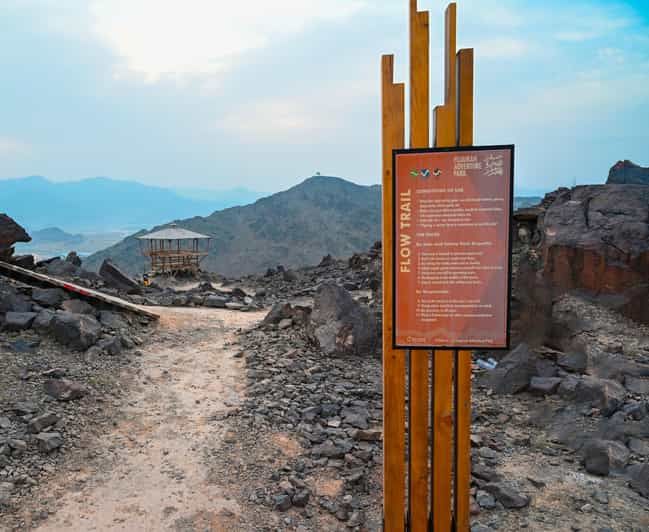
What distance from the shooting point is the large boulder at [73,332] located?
7273 mm

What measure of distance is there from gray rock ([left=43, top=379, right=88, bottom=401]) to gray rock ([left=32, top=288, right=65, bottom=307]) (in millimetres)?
3185

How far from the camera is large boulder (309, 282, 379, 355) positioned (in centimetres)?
792

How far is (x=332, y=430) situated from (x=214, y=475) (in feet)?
4.77

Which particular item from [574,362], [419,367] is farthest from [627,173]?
[419,367]

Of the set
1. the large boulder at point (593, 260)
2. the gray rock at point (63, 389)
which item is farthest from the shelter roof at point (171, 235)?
the large boulder at point (593, 260)

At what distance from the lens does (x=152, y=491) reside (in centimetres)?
437

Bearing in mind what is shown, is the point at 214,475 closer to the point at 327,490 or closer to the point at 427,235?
the point at 327,490

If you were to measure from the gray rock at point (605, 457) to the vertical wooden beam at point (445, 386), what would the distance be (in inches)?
83.2

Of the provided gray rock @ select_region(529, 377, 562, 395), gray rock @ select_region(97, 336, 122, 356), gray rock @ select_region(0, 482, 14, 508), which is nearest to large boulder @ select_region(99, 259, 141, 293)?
gray rock @ select_region(97, 336, 122, 356)

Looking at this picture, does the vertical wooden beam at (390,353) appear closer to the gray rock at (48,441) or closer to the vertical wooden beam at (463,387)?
the vertical wooden beam at (463,387)

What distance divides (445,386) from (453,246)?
0.94 meters

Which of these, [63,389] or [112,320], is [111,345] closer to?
[112,320]

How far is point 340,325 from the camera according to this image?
8.01 meters

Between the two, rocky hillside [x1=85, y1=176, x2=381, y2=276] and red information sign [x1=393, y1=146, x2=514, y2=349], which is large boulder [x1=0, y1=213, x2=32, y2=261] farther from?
rocky hillside [x1=85, y1=176, x2=381, y2=276]
